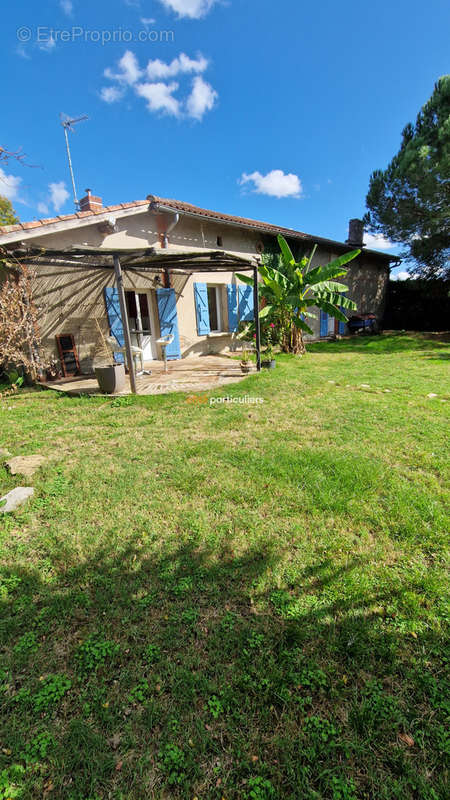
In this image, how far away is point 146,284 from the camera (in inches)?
382

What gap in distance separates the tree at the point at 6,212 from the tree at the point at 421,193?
20.1 m

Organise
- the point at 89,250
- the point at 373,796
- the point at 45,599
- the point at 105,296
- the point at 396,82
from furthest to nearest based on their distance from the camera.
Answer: the point at 396,82 < the point at 105,296 < the point at 89,250 < the point at 45,599 < the point at 373,796

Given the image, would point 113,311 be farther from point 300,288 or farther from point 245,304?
point 300,288

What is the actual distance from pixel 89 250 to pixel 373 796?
7.12 meters

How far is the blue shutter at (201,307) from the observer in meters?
10.7

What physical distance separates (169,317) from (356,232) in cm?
1264

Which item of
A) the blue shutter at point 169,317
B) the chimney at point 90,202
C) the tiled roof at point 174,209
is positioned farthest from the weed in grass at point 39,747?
the chimney at point 90,202

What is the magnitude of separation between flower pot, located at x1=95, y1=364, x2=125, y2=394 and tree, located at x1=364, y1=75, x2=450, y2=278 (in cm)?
1487

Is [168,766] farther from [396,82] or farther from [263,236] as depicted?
[396,82]

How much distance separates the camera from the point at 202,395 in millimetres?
6516

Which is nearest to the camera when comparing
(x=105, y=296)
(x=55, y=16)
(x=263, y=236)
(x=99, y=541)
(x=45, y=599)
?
(x=45, y=599)

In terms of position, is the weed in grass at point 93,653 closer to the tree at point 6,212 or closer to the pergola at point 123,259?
the pergola at point 123,259

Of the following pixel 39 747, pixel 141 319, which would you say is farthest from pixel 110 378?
pixel 39 747

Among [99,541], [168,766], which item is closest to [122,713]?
[168,766]
